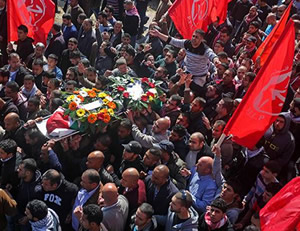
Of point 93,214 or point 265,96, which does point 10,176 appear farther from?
point 265,96

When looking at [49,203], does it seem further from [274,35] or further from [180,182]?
[274,35]

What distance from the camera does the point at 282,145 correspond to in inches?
259

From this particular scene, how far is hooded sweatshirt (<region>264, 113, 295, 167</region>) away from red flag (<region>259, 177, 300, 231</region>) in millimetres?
1523

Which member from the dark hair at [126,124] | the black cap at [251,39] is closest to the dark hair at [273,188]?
the dark hair at [126,124]

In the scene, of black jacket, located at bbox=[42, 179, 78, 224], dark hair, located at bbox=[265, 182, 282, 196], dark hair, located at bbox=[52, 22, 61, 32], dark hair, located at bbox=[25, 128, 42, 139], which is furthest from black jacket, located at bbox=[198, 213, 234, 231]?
dark hair, located at bbox=[52, 22, 61, 32]

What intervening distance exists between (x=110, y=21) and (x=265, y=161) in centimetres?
671

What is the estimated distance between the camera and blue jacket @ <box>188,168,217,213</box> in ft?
19.3

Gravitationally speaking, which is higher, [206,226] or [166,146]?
[166,146]

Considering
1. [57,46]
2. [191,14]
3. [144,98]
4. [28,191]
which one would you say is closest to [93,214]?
[28,191]

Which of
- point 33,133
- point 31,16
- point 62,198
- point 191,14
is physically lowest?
point 62,198

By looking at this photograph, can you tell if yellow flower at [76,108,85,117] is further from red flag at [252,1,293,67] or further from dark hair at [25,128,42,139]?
red flag at [252,1,293,67]

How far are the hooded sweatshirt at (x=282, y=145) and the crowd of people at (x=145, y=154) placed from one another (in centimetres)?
2

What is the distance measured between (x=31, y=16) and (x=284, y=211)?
622 centimetres

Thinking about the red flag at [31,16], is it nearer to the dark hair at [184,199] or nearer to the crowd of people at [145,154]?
the crowd of people at [145,154]
